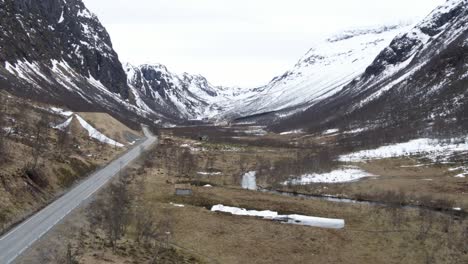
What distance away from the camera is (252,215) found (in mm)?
62156

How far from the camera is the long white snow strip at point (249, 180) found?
89925mm

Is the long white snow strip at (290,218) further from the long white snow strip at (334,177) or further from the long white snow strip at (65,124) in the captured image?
the long white snow strip at (65,124)

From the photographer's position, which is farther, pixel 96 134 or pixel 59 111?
pixel 59 111

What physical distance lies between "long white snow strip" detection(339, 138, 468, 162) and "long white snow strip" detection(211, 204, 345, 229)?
55.5 meters

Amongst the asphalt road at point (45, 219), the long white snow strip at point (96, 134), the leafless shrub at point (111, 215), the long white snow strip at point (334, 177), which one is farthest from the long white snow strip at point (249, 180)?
the long white snow strip at point (96, 134)

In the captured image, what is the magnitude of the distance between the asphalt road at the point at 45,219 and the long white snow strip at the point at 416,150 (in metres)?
62.9

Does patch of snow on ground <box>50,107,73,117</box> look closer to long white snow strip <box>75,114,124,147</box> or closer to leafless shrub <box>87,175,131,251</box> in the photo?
long white snow strip <box>75,114,124,147</box>

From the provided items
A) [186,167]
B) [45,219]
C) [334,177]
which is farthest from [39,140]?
[334,177]

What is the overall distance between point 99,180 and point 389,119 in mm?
132626

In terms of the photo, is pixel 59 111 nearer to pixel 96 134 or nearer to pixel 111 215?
pixel 96 134

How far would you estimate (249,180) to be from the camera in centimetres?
9881

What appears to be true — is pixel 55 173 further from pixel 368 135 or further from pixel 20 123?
pixel 368 135

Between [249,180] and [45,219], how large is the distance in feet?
172

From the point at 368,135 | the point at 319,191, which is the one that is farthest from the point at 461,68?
the point at 319,191
